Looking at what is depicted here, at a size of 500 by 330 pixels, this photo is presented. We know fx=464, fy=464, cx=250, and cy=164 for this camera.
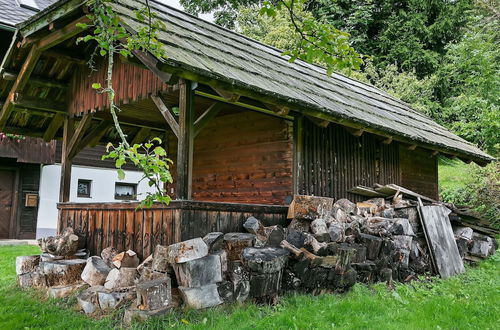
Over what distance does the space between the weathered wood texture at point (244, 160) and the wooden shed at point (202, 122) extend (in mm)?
20

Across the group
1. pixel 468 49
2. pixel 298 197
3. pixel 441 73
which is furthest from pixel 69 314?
pixel 441 73

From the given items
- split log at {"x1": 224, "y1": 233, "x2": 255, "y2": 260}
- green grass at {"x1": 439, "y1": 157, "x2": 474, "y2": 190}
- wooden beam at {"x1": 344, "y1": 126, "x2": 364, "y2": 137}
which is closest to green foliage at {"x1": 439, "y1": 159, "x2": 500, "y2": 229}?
green grass at {"x1": 439, "y1": 157, "x2": 474, "y2": 190}

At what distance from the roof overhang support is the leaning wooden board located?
248 inches

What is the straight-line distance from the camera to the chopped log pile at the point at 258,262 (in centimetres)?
489

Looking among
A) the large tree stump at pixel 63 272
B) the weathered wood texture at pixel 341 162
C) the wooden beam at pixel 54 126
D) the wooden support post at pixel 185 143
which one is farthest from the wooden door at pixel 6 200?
the wooden support post at pixel 185 143

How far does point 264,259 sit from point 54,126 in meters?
5.93

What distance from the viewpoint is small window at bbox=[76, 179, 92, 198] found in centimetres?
1644

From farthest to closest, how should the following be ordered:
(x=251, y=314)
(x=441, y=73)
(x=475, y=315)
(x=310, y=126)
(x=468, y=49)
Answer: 1. (x=441, y=73)
2. (x=468, y=49)
3. (x=310, y=126)
4. (x=475, y=315)
5. (x=251, y=314)

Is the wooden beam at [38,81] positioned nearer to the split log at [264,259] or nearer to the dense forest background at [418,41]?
the split log at [264,259]

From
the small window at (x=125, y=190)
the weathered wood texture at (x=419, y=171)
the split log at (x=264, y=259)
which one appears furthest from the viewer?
the small window at (x=125, y=190)

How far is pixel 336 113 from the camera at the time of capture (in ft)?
23.8

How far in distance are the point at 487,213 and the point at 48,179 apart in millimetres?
13727

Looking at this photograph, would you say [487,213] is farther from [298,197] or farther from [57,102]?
[57,102]

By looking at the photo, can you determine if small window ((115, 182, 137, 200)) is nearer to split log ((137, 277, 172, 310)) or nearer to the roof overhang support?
the roof overhang support
